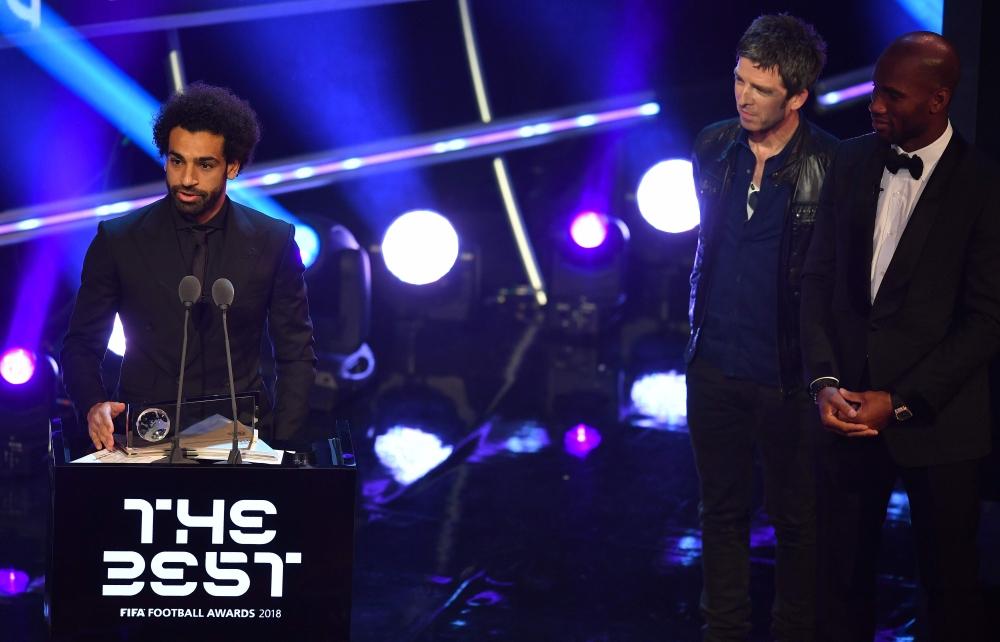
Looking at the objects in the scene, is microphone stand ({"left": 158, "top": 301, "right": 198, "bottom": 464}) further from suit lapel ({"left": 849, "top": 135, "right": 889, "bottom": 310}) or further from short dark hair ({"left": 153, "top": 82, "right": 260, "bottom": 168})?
suit lapel ({"left": 849, "top": 135, "right": 889, "bottom": 310})

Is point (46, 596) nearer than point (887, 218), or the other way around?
point (46, 596)

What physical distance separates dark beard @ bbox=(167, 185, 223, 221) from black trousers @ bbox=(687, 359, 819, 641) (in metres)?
1.37

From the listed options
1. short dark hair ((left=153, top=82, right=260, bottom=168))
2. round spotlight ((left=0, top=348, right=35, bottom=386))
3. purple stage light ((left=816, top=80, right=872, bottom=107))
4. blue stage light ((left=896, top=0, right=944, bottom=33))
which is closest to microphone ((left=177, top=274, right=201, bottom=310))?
short dark hair ((left=153, top=82, right=260, bottom=168))

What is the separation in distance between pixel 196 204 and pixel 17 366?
9.36 ft

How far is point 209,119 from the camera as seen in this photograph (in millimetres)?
3160

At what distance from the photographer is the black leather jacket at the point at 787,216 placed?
11.4ft

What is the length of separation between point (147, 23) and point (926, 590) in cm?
477

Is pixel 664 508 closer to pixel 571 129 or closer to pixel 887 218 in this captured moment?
pixel 887 218

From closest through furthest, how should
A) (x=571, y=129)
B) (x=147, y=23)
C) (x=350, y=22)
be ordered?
(x=147, y=23) → (x=350, y=22) → (x=571, y=129)

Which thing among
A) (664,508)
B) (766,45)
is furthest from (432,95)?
(766,45)

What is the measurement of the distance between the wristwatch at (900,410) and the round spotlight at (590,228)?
16.4ft

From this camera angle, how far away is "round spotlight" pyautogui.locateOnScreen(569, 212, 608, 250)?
8.03 meters

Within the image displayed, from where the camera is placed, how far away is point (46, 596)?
2.59 metres

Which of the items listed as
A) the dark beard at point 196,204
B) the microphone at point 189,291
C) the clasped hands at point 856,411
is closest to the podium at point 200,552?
the microphone at point 189,291
